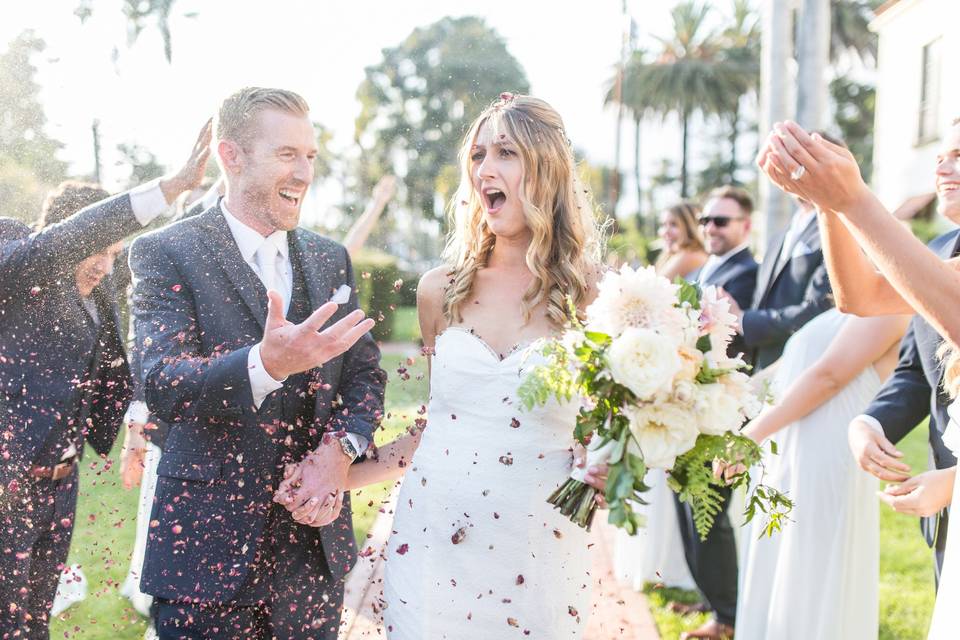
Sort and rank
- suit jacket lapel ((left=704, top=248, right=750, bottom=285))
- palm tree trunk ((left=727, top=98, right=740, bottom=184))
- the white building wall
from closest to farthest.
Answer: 1. suit jacket lapel ((left=704, top=248, right=750, bottom=285))
2. the white building wall
3. palm tree trunk ((left=727, top=98, right=740, bottom=184))

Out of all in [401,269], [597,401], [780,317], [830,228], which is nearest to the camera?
[597,401]

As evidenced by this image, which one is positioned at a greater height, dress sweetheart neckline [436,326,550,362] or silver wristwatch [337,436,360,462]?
dress sweetheart neckline [436,326,550,362]

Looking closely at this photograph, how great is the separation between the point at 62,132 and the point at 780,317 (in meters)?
3.62

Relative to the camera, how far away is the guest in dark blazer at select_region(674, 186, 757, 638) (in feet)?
16.6

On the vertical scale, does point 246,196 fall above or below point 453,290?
above

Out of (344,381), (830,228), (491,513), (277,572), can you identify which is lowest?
(277,572)

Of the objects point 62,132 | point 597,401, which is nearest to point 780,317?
point 597,401

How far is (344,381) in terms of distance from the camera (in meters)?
3.01

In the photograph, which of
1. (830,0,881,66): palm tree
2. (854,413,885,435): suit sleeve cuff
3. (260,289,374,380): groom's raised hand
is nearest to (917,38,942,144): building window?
(854,413,885,435): suit sleeve cuff

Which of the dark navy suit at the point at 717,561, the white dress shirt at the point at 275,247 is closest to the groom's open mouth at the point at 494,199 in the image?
the white dress shirt at the point at 275,247

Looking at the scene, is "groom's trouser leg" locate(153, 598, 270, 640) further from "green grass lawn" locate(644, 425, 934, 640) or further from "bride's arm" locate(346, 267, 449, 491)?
"green grass lawn" locate(644, 425, 934, 640)

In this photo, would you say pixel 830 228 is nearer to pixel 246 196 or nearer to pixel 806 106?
pixel 246 196

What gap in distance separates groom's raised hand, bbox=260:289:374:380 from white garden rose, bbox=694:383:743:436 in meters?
0.88

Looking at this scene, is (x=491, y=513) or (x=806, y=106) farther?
(x=806, y=106)
